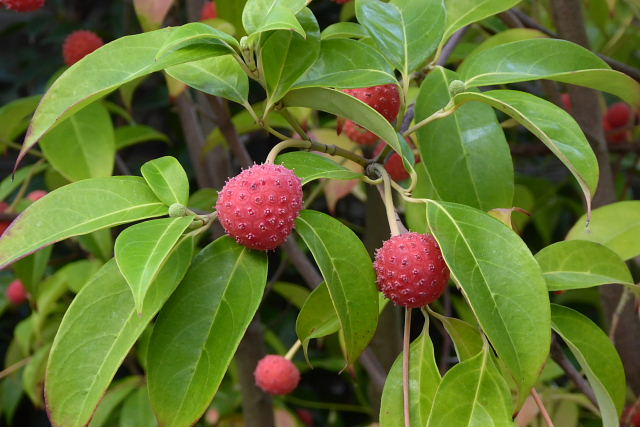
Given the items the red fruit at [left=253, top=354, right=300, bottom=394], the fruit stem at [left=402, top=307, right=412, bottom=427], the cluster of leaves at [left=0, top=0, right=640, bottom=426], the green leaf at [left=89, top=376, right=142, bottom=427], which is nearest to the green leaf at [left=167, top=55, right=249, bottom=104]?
the cluster of leaves at [left=0, top=0, right=640, bottom=426]

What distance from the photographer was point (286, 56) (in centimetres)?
59

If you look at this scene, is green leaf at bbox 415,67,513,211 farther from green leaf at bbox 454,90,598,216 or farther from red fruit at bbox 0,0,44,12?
red fruit at bbox 0,0,44,12

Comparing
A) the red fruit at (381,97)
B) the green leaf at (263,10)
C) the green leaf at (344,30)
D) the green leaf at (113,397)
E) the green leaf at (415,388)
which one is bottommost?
the green leaf at (113,397)

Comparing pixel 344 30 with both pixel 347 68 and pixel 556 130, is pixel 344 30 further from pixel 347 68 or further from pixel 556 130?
pixel 556 130

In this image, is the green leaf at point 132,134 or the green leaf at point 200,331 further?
the green leaf at point 132,134

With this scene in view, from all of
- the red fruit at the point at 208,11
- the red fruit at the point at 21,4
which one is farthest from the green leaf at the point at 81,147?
the red fruit at the point at 208,11

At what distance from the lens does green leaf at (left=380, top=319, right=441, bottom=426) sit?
0.56m

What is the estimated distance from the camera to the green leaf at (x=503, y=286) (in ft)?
1.62

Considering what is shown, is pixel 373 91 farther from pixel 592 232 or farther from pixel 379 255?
pixel 592 232

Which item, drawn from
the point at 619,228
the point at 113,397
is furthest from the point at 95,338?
the point at 113,397

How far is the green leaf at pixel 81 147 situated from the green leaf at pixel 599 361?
1.88 feet

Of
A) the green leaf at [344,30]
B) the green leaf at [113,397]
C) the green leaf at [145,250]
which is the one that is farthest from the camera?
the green leaf at [113,397]

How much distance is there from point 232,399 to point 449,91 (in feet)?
3.30

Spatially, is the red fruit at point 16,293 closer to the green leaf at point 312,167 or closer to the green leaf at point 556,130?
the green leaf at point 312,167
